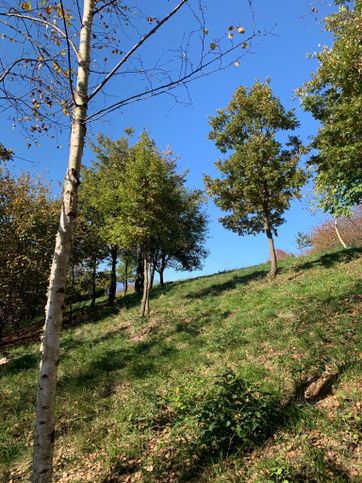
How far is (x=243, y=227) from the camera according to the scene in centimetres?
2270

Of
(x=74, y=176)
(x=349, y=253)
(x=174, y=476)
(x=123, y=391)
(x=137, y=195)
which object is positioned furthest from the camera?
(x=349, y=253)

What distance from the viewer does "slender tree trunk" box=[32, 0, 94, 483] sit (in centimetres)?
400

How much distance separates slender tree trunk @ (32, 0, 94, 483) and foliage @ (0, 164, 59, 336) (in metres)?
16.1

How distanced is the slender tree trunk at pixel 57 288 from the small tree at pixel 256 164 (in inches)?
633

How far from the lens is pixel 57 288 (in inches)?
170

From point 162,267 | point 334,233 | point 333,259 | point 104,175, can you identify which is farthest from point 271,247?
point 334,233

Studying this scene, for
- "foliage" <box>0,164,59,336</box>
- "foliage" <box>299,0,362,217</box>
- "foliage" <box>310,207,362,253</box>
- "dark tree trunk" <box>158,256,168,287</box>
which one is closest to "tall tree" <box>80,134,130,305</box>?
"foliage" <box>0,164,59,336</box>

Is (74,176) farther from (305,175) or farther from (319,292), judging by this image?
(305,175)

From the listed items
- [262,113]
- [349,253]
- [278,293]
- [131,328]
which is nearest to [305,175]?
[262,113]

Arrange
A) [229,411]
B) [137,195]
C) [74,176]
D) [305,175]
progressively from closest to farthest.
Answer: [74,176] → [229,411] → [137,195] → [305,175]

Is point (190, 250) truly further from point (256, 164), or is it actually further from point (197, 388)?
point (197, 388)

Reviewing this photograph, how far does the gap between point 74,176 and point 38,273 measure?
1764 cm

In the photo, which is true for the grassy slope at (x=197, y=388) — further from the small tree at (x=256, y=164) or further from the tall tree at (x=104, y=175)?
the tall tree at (x=104, y=175)

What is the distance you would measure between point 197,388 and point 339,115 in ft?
46.9
